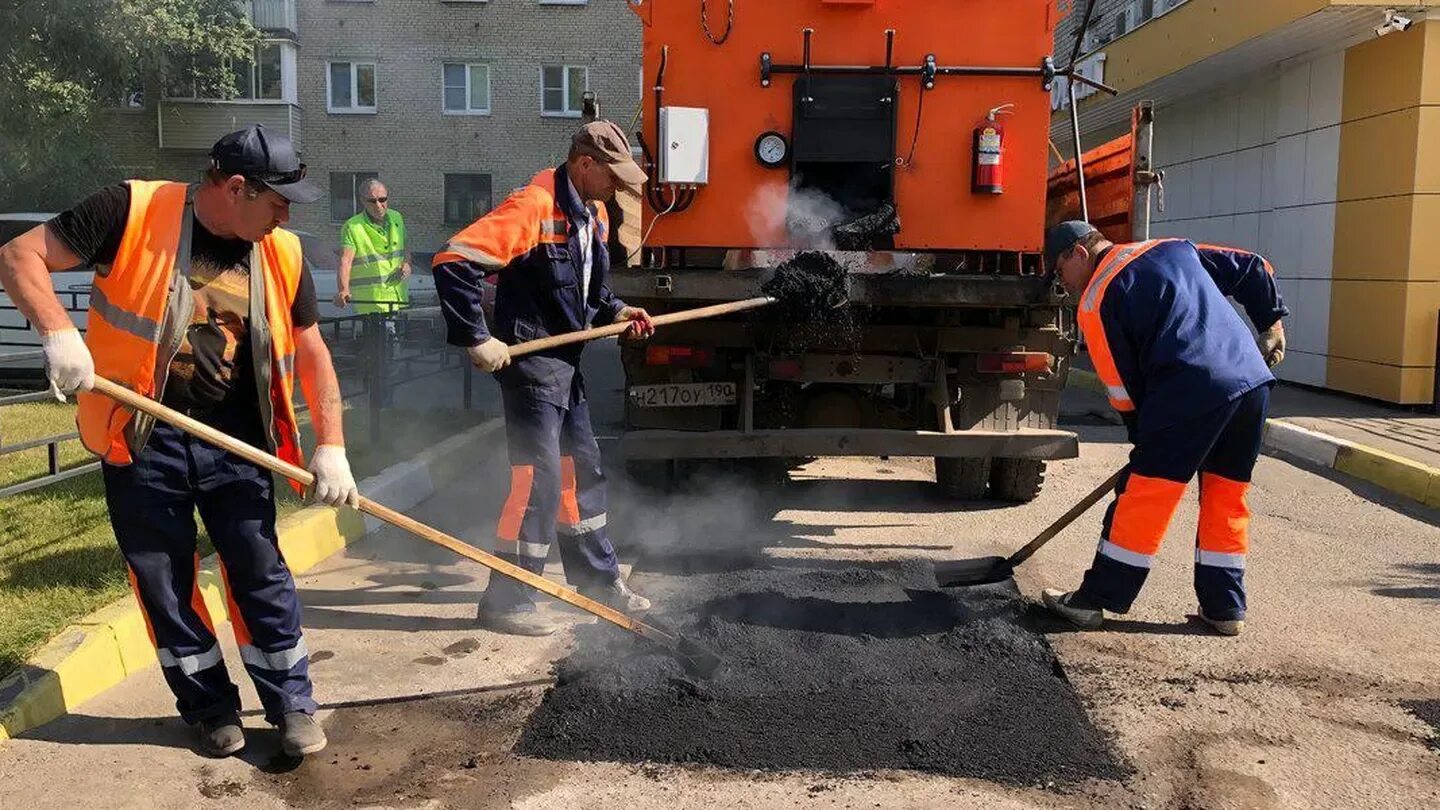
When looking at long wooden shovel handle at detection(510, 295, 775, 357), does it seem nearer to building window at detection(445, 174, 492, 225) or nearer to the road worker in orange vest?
the road worker in orange vest

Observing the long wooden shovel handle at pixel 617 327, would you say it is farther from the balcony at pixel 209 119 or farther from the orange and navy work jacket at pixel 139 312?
the balcony at pixel 209 119

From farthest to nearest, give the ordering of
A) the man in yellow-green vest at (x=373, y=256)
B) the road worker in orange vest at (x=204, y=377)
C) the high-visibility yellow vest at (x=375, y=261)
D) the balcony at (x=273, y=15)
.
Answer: the balcony at (x=273, y=15)
the high-visibility yellow vest at (x=375, y=261)
the man in yellow-green vest at (x=373, y=256)
the road worker in orange vest at (x=204, y=377)

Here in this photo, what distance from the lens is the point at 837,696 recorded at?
3.49 m

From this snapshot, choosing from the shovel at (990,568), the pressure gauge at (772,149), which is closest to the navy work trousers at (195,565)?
the shovel at (990,568)

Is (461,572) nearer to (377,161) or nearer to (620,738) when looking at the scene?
(620,738)

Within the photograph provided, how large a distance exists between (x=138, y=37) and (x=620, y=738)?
24.3 meters

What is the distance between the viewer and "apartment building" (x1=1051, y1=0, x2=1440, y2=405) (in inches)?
385

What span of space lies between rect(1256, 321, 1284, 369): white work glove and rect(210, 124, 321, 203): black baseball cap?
12.1 ft

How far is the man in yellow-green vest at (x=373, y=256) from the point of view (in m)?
7.95

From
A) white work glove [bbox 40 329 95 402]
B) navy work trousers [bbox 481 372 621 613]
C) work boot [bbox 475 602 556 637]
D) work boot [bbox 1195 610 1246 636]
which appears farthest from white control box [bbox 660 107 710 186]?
white work glove [bbox 40 329 95 402]

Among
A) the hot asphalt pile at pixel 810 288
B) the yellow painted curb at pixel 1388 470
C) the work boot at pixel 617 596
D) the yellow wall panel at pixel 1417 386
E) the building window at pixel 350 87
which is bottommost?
the work boot at pixel 617 596

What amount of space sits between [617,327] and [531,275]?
398mm

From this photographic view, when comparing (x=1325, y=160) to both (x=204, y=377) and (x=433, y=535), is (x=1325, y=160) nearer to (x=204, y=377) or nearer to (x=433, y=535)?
(x=433, y=535)

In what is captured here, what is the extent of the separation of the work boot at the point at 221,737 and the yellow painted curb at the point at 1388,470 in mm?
6419
